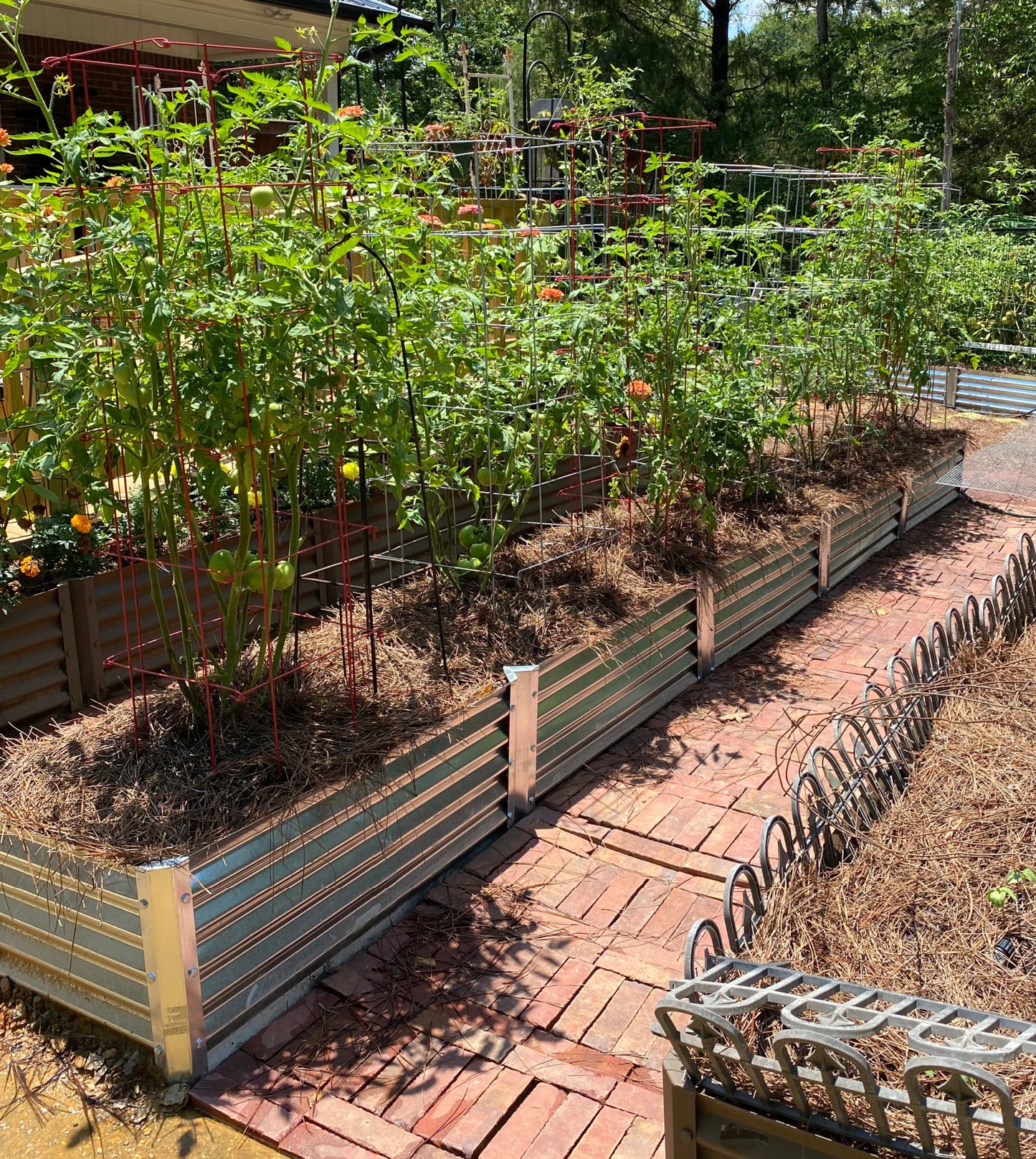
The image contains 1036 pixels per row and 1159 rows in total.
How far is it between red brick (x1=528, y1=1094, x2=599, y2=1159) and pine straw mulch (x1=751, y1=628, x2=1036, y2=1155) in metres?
0.62

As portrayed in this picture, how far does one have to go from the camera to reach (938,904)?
8.75 ft

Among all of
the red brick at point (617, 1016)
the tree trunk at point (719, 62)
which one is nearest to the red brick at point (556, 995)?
the red brick at point (617, 1016)

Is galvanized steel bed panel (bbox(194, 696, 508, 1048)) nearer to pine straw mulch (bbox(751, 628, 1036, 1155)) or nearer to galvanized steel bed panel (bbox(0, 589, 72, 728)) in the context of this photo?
pine straw mulch (bbox(751, 628, 1036, 1155))

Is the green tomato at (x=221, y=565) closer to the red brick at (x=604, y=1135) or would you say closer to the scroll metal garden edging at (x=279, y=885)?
the scroll metal garden edging at (x=279, y=885)

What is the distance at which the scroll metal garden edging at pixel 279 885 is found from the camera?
2758 millimetres

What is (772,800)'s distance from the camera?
164 inches

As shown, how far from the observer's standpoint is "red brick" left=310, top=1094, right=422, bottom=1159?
2633 millimetres

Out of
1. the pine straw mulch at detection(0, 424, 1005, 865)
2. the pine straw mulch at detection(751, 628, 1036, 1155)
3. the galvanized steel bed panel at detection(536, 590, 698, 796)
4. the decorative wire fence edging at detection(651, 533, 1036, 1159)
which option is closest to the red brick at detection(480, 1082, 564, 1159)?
the decorative wire fence edging at detection(651, 533, 1036, 1159)

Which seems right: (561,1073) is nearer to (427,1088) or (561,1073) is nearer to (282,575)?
(427,1088)

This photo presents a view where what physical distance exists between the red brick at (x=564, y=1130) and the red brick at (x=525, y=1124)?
0.6 inches

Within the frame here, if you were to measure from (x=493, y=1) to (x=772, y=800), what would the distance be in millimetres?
23745

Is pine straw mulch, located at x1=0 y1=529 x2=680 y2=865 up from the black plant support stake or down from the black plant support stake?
down

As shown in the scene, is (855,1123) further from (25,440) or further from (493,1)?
(493,1)

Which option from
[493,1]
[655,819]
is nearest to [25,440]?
[655,819]
